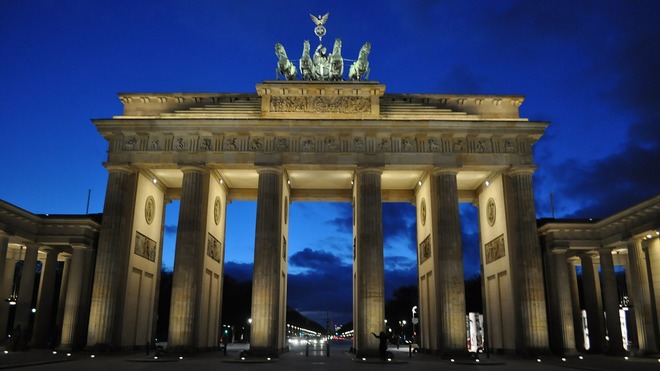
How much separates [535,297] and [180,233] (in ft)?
72.9

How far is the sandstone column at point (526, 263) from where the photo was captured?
3250 centimetres

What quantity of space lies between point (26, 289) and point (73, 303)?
5.62 metres

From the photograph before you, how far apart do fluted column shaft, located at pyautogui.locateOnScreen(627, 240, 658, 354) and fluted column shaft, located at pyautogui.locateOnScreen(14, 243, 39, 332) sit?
131 ft

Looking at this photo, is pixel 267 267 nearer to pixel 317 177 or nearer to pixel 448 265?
pixel 317 177

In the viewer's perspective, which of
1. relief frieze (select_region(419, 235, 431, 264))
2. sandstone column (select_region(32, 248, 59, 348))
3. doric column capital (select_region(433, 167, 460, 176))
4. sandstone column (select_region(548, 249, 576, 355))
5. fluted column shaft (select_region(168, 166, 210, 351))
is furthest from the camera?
relief frieze (select_region(419, 235, 431, 264))

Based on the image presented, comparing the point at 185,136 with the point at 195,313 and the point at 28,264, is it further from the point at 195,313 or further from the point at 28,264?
the point at 28,264

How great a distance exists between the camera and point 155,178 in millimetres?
39000

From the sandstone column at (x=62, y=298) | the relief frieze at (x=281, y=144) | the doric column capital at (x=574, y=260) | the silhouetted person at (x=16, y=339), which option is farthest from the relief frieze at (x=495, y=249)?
the silhouetted person at (x=16, y=339)

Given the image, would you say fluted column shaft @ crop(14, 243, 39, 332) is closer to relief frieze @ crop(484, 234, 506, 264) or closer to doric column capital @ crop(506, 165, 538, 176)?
relief frieze @ crop(484, 234, 506, 264)

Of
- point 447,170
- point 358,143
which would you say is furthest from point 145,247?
point 447,170

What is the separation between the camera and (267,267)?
33.2m

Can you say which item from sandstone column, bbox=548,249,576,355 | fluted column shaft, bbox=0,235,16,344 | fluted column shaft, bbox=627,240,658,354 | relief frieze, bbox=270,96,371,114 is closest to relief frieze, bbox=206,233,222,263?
relief frieze, bbox=270,96,371,114

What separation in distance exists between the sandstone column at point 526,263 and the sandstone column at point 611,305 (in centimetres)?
636

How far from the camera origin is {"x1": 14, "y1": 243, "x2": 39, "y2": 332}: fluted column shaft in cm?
3669
